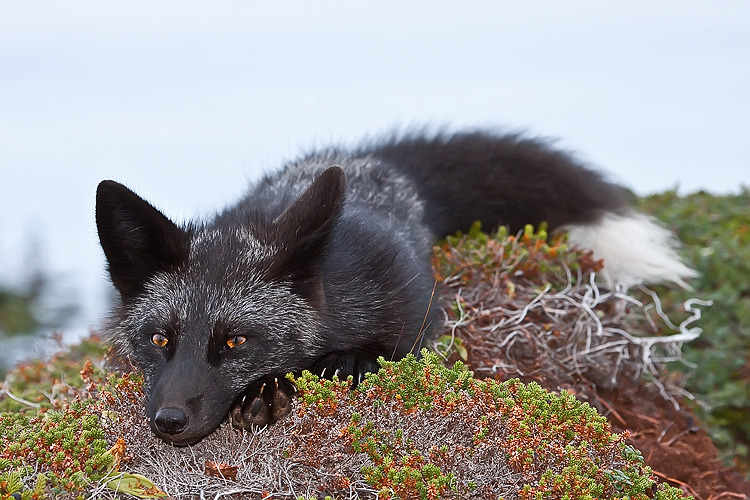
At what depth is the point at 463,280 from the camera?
6.00 metres

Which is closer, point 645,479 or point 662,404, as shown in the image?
point 645,479

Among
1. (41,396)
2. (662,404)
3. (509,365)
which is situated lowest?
(41,396)

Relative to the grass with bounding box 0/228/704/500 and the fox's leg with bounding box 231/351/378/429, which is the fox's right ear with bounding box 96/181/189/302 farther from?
the fox's leg with bounding box 231/351/378/429

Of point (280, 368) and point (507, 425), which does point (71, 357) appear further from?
point (507, 425)

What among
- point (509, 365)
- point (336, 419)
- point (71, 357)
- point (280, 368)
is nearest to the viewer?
point (336, 419)

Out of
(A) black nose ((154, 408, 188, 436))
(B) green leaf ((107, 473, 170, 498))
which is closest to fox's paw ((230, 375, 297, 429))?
(A) black nose ((154, 408, 188, 436))

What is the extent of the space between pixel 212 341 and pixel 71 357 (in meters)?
3.92

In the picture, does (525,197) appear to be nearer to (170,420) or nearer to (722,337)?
(722,337)

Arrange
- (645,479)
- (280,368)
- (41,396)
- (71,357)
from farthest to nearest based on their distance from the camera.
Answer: (71,357)
(41,396)
(280,368)
(645,479)

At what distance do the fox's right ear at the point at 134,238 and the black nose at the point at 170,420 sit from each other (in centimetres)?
92

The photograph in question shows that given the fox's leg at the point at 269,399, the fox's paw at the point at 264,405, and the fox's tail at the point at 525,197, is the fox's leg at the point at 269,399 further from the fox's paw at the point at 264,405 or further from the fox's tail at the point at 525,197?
the fox's tail at the point at 525,197

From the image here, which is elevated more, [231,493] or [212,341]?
[212,341]

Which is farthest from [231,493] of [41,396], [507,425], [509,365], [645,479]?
[41,396]

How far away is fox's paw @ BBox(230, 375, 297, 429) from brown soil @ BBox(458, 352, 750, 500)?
1677 millimetres
